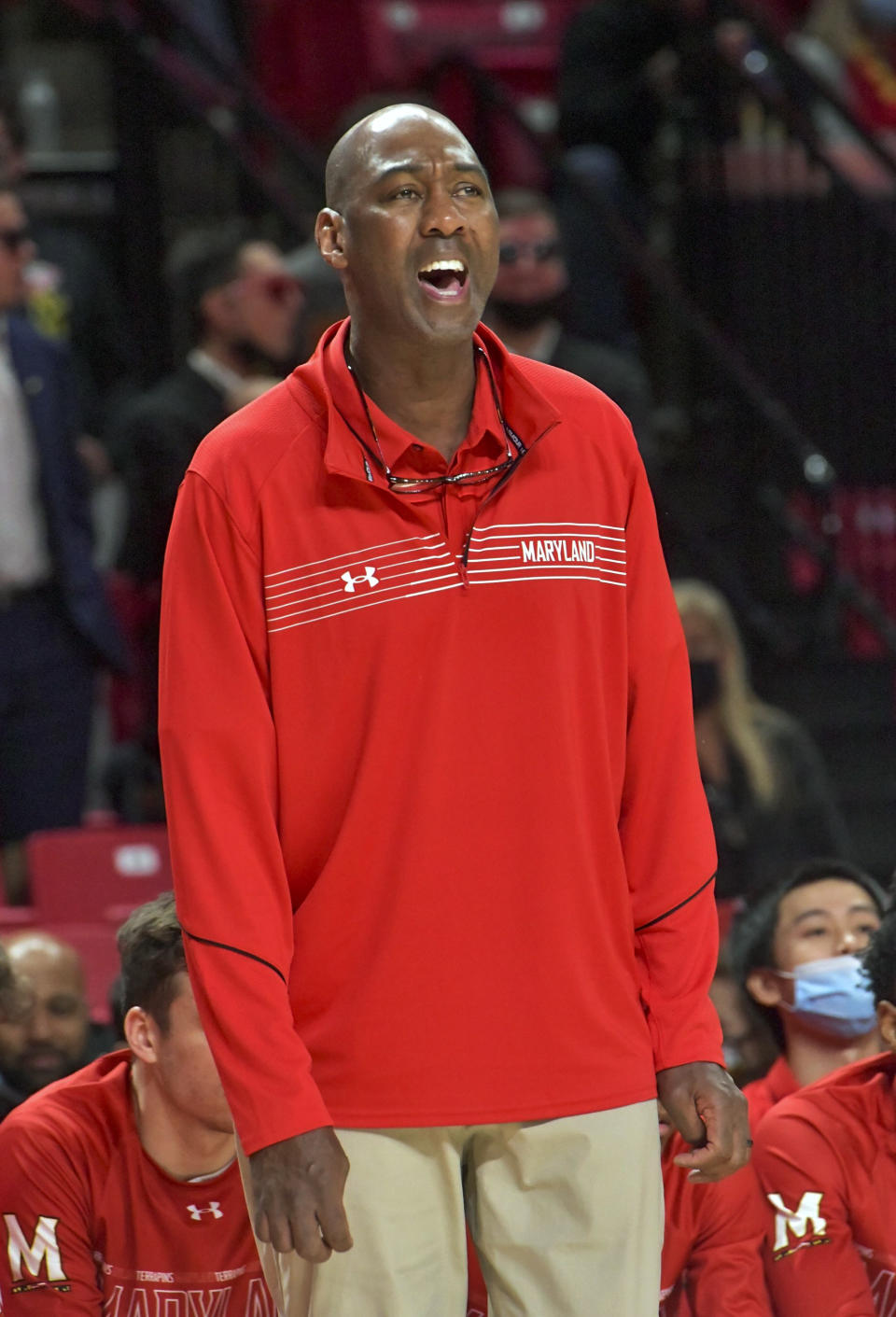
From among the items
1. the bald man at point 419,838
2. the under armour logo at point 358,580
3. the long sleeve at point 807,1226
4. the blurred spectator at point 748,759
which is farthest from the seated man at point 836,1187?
the blurred spectator at point 748,759

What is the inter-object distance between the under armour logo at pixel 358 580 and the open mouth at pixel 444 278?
30 centimetres

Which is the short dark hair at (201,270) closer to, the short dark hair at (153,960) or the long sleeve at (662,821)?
the short dark hair at (153,960)

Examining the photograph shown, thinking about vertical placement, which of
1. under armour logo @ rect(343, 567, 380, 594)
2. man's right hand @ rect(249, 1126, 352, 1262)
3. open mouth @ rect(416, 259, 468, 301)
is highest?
open mouth @ rect(416, 259, 468, 301)

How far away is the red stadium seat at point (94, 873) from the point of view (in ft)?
16.8

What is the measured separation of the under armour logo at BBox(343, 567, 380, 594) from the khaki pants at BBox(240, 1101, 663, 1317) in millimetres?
565

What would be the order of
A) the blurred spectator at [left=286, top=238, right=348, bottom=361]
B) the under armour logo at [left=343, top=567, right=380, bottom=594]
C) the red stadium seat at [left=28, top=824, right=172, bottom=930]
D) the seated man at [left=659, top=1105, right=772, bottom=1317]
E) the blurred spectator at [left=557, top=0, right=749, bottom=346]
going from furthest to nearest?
the blurred spectator at [left=557, top=0, right=749, bottom=346] → the blurred spectator at [left=286, top=238, right=348, bottom=361] → the red stadium seat at [left=28, top=824, right=172, bottom=930] → the seated man at [left=659, top=1105, right=772, bottom=1317] → the under armour logo at [left=343, top=567, right=380, bottom=594]

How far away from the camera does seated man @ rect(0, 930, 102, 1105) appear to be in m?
4.18

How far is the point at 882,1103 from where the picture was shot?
3484 mm

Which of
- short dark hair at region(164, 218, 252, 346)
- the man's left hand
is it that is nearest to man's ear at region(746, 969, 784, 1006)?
the man's left hand

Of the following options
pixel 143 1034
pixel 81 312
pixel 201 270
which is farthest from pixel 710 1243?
pixel 81 312

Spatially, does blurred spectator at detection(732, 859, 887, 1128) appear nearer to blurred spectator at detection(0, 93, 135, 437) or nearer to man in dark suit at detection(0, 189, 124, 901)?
man in dark suit at detection(0, 189, 124, 901)

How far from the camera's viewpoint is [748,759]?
18.7 feet

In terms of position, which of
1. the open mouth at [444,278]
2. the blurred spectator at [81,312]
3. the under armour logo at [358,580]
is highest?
the blurred spectator at [81,312]

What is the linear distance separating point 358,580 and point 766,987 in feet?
6.79
